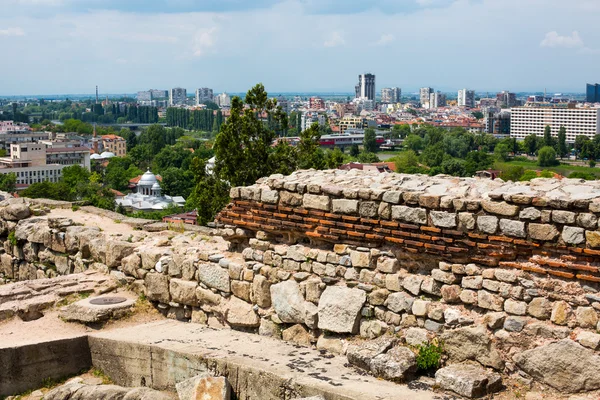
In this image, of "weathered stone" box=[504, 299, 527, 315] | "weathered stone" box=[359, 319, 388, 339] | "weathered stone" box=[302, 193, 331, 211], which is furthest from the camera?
"weathered stone" box=[302, 193, 331, 211]

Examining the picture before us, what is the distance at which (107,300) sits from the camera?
804 centimetres

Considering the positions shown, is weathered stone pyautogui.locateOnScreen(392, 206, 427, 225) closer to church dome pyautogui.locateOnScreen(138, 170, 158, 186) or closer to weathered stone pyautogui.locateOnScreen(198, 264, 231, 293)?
weathered stone pyautogui.locateOnScreen(198, 264, 231, 293)

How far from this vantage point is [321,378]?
5.89m

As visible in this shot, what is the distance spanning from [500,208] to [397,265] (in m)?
1.07

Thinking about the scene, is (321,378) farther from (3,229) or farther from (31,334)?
(3,229)

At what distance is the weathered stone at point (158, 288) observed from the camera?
7.99m

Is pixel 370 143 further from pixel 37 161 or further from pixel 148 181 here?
pixel 148 181

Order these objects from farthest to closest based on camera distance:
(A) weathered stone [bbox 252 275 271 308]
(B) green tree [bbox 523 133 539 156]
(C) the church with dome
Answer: (B) green tree [bbox 523 133 539 156], (C) the church with dome, (A) weathered stone [bbox 252 275 271 308]

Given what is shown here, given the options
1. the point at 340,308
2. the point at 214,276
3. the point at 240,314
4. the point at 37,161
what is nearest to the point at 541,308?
the point at 340,308

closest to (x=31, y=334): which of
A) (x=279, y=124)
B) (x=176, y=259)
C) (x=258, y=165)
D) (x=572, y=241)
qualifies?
(x=176, y=259)

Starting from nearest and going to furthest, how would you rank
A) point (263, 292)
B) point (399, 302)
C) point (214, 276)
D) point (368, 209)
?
point (399, 302)
point (368, 209)
point (263, 292)
point (214, 276)

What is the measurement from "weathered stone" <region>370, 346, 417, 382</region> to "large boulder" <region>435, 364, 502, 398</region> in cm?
23

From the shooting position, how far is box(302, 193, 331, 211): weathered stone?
6812mm

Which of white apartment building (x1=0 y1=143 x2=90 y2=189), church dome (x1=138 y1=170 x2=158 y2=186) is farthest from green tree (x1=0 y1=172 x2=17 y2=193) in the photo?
church dome (x1=138 y1=170 x2=158 y2=186)
